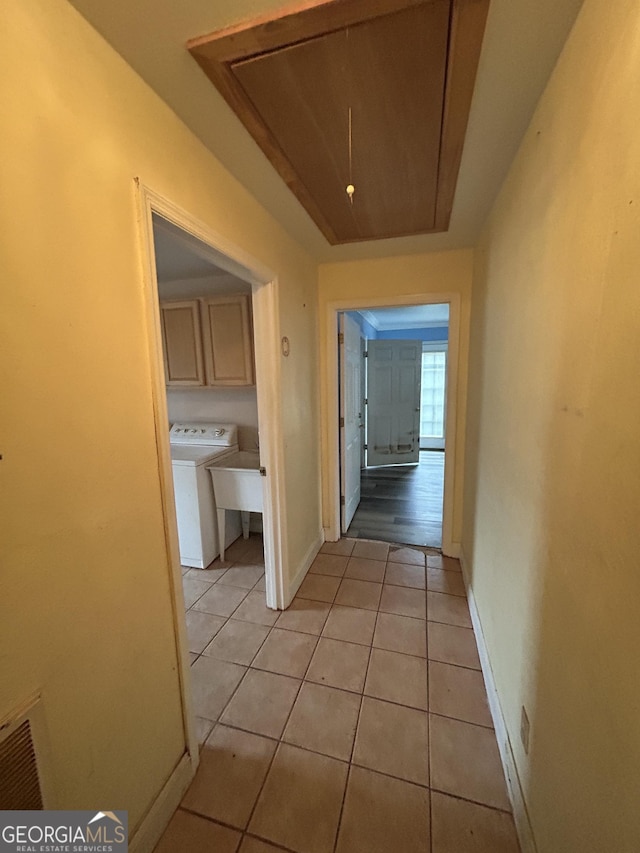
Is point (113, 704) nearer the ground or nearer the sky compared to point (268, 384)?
nearer the ground

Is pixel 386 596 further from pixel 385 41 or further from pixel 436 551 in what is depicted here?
pixel 385 41

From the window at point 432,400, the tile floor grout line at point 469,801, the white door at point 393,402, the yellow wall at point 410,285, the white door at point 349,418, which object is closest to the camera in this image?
the tile floor grout line at point 469,801

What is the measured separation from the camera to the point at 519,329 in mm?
1286

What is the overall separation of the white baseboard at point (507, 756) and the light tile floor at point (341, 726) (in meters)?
0.04

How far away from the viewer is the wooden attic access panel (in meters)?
0.84

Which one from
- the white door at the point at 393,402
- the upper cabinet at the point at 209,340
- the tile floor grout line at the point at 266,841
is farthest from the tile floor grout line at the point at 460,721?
the white door at the point at 393,402

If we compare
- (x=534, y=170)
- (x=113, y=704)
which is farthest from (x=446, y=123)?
(x=113, y=704)

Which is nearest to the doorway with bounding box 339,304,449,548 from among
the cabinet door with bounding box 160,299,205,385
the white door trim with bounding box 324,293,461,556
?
the white door trim with bounding box 324,293,461,556

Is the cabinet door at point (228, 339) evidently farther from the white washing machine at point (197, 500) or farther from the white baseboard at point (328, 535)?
the white baseboard at point (328, 535)

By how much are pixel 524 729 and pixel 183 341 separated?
2.95 metres

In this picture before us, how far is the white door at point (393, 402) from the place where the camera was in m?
5.24

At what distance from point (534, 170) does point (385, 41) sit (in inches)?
24.7

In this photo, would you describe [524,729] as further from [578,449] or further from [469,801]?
[578,449]

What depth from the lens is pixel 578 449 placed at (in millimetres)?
808
